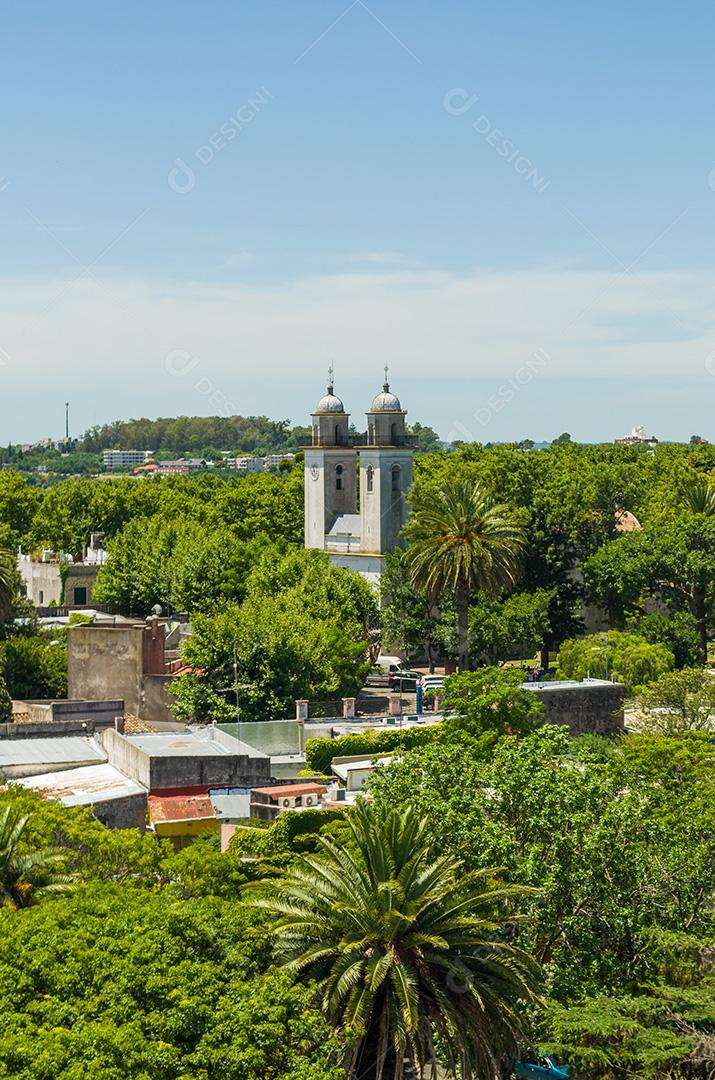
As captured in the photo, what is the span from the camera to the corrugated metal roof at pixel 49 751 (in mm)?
39344

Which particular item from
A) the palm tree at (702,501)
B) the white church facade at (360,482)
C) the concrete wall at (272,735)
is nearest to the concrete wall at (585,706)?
the concrete wall at (272,735)

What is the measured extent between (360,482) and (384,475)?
1.31 metres

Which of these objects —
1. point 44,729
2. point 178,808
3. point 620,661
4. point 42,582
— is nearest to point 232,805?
point 178,808

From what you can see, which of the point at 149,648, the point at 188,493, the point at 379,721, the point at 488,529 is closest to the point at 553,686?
the point at 379,721

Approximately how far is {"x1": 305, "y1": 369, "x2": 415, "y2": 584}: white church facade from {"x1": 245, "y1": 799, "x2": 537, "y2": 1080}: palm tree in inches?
1917

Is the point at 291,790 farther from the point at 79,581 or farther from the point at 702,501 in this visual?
the point at 79,581

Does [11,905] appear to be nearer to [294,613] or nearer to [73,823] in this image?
[73,823]

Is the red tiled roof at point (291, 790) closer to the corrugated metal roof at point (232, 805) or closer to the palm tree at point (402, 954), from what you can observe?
the corrugated metal roof at point (232, 805)

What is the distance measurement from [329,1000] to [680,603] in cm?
4637

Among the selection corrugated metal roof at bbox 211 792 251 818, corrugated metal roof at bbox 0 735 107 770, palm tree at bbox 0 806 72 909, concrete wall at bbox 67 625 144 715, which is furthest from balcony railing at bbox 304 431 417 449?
palm tree at bbox 0 806 72 909

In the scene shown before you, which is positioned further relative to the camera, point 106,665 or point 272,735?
point 106,665

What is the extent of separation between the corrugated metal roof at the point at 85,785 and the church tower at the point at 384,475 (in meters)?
34.1

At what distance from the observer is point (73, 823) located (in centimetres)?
2819

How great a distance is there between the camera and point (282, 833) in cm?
3100
